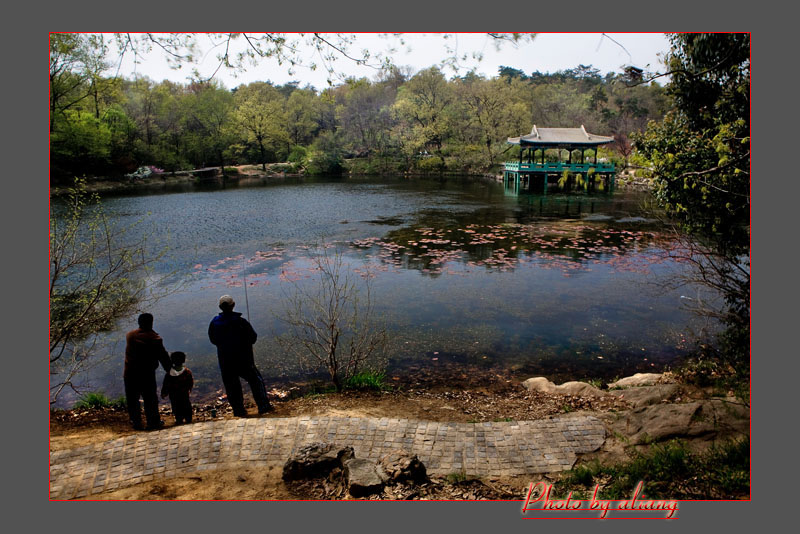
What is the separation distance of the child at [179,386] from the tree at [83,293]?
1.20 metres

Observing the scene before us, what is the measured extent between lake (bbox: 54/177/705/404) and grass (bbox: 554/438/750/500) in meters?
3.38

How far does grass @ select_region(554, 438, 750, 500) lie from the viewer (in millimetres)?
3730

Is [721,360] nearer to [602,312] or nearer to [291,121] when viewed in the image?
[602,312]

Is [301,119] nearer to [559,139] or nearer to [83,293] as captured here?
[559,139]

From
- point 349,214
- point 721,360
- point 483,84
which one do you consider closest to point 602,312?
point 721,360

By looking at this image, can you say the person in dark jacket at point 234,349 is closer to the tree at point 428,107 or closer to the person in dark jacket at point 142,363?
the person in dark jacket at point 142,363

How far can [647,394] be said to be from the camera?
6016 millimetres

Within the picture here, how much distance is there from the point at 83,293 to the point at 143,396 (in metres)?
4.46

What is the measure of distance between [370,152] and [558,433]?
49.3 m

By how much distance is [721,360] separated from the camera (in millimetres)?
7195

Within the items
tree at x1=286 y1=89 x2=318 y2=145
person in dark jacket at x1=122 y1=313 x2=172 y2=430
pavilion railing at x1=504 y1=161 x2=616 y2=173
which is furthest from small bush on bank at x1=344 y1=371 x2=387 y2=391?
tree at x1=286 y1=89 x2=318 y2=145

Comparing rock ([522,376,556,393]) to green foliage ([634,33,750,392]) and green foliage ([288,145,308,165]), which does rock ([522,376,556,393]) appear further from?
green foliage ([288,145,308,165])

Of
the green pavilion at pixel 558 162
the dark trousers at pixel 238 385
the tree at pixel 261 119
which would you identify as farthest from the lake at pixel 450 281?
the tree at pixel 261 119

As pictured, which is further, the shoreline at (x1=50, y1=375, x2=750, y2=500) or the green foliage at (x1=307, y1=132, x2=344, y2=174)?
the green foliage at (x1=307, y1=132, x2=344, y2=174)
